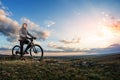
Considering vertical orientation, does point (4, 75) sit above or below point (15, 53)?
below

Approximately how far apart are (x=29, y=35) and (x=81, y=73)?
9.27m

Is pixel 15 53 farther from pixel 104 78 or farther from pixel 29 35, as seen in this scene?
pixel 104 78

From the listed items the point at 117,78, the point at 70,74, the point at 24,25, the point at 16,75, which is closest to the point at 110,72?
the point at 117,78

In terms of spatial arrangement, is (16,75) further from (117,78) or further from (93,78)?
(117,78)

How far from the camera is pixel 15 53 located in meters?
30.4

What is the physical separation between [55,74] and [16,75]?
9.94ft

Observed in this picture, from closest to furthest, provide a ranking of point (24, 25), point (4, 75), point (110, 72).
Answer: point (4, 75) < point (110, 72) < point (24, 25)

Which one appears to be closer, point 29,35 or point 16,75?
point 16,75

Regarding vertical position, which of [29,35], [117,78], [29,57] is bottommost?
[117,78]

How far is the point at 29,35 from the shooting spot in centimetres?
2825

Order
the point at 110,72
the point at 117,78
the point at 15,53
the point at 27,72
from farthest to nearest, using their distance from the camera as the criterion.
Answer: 1. the point at 15,53
2. the point at 110,72
3. the point at 117,78
4. the point at 27,72

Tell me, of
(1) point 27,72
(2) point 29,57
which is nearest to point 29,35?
(2) point 29,57

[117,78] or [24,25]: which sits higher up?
[24,25]

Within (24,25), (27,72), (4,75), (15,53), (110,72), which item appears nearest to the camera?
(4,75)
